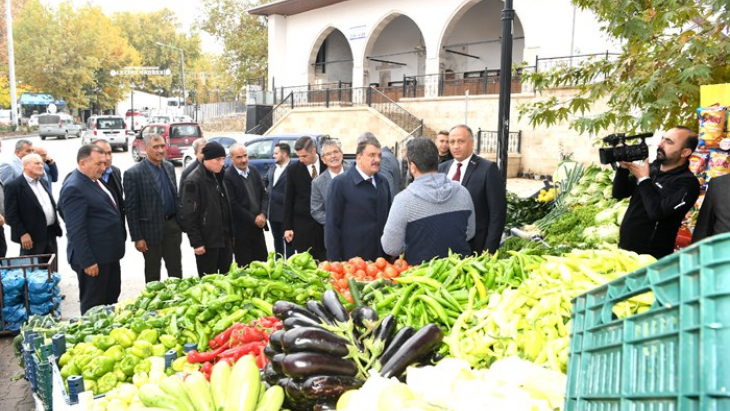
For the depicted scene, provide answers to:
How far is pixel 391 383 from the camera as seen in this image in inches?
90.4

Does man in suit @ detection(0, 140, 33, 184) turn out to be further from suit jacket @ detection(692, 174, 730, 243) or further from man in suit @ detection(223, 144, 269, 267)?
suit jacket @ detection(692, 174, 730, 243)

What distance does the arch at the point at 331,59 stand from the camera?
1331 inches

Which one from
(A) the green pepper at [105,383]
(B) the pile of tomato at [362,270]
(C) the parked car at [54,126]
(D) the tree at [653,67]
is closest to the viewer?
(A) the green pepper at [105,383]

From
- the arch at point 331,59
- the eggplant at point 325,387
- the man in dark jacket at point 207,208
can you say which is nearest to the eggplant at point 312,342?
the eggplant at point 325,387

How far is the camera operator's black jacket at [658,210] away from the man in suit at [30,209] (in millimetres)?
6956

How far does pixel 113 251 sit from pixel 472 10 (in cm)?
2656

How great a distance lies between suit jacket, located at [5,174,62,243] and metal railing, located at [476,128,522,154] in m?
16.7

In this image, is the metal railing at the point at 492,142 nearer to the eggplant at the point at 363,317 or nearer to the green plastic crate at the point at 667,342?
the eggplant at the point at 363,317

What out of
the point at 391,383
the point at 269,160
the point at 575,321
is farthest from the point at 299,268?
the point at 269,160

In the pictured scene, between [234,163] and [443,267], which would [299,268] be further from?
[234,163]

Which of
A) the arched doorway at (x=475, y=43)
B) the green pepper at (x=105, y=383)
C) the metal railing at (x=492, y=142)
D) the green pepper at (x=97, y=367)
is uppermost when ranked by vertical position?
the arched doorway at (x=475, y=43)

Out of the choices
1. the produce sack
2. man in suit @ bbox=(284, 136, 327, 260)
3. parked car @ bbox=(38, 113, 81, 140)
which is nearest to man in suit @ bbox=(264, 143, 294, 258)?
man in suit @ bbox=(284, 136, 327, 260)

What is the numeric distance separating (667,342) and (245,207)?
680 cm

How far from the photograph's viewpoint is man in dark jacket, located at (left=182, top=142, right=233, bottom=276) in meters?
6.38
